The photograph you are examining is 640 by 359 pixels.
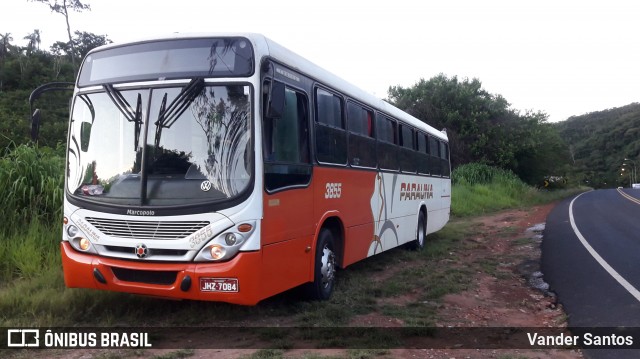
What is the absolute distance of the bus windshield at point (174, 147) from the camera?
556 centimetres

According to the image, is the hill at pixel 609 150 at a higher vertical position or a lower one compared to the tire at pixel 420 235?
higher

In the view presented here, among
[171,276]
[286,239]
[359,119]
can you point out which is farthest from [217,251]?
[359,119]

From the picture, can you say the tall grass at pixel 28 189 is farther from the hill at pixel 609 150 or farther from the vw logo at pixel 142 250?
the hill at pixel 609 150

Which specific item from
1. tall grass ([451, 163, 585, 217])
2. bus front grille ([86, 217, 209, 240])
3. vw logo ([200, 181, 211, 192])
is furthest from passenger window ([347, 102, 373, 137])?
tall grass ([451, 163, 585, 217])

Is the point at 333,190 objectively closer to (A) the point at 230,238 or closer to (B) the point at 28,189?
(A) the point at 230,238

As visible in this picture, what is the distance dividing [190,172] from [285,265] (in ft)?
4.94

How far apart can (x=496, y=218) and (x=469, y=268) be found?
12.4 m

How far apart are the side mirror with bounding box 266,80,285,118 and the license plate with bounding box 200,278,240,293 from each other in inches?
67.5

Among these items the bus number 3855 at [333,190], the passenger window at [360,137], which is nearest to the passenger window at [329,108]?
the passenger window at [360,137]

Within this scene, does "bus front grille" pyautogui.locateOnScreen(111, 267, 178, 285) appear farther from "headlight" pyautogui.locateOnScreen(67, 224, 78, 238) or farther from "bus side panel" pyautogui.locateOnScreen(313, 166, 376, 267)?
"bus side panel" pyautogui.locateOnScreen(313, 166, 376, 267)

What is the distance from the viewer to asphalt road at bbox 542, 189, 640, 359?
22.4 feet

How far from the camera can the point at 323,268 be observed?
23.7 ft

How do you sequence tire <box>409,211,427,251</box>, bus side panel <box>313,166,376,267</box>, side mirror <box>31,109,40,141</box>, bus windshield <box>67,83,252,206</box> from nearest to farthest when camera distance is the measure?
bus windshield <box>67,83,252,206</box>
side mirror <box>31,109,40,141</box>
bus side panel <box>313,166,376,267</box>
tire <box>409,211,427,251</box>

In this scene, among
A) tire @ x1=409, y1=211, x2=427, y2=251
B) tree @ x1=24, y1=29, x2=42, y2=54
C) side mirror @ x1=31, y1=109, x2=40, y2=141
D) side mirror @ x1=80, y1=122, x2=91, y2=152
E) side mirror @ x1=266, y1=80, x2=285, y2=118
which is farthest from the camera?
tree @ x1=24, y1=29, x2=42, y2=54
